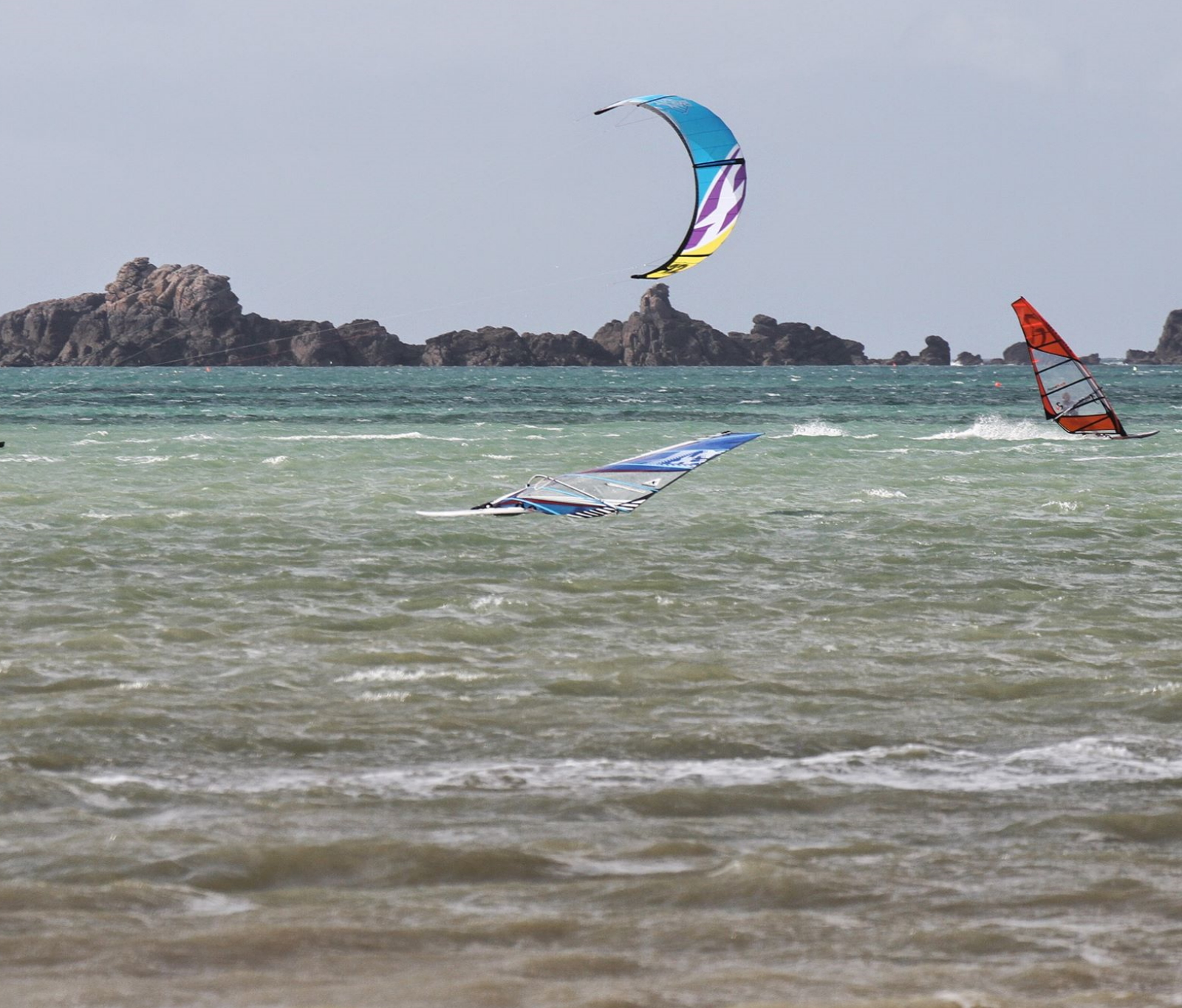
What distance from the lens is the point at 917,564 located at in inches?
587

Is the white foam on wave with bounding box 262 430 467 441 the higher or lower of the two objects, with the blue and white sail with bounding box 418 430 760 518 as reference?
lower

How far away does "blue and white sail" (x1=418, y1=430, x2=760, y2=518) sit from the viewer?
16875 mm

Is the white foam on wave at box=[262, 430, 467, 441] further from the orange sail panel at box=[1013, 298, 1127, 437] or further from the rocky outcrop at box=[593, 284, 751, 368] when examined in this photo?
the rocky outcrop at box=[593, 284, 751, 368]

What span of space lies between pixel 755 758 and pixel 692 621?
153 inches

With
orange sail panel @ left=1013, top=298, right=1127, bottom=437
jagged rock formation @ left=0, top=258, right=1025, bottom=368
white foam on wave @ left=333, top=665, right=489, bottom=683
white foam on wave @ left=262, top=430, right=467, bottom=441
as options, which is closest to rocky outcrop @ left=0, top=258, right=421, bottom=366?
jagged rock formation @ left=0, top=258, right=1025, bottom=368

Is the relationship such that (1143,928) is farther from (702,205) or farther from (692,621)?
(702,205)

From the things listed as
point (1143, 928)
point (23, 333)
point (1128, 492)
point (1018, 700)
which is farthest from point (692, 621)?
point (23, 333)

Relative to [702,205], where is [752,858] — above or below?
below

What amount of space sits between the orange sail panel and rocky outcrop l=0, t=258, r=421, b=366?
131113 millimetres

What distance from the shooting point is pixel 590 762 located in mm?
7863

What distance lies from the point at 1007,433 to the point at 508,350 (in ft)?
502

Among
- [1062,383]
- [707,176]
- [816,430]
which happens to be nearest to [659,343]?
[816,430]

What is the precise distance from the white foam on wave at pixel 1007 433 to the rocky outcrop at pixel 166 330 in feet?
390

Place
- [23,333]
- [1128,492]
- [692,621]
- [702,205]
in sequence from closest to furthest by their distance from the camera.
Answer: [692,621] → [702,205] → [1128,492] → [23,333]
